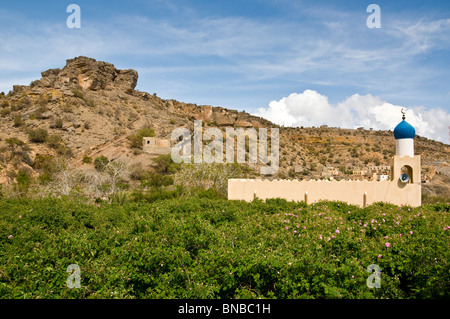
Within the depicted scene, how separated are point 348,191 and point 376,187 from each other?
3.65ft

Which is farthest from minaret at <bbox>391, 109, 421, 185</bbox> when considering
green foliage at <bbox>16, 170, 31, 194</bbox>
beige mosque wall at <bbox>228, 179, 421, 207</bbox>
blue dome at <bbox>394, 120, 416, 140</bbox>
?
green foliage at <bbox>16, 170, 31, 194</bbox>

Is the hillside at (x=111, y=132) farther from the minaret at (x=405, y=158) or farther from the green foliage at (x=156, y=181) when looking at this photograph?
the minaret at (x=405, y=158)

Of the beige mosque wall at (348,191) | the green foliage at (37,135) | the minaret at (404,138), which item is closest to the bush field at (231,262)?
the beige mosque wall at (348,191)

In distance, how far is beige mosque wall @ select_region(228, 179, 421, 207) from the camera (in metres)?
13.4

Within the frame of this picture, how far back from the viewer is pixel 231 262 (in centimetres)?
521

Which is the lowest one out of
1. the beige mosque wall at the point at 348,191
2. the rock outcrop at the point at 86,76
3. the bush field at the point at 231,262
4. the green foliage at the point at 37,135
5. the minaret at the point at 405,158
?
the bush field at the point at 231,262

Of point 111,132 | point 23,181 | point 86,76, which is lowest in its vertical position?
point 23,181

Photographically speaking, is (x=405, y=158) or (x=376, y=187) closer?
(x=376, y=187)

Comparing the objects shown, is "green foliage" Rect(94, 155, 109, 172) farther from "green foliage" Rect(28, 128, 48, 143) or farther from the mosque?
the mosque

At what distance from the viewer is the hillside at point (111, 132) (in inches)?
1227

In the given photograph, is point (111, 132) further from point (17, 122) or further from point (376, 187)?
point (376, 187)

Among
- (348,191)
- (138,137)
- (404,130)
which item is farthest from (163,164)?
(404,130)

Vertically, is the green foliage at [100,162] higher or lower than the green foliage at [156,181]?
higher

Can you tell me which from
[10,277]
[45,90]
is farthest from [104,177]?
[45,90]
